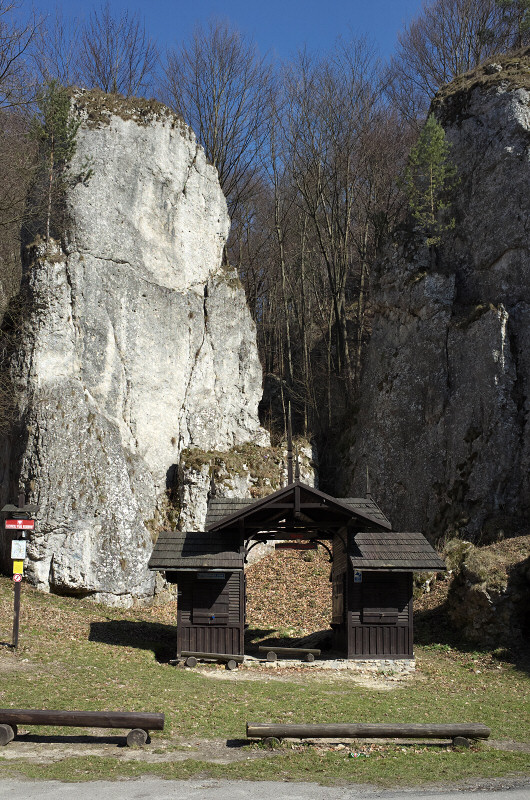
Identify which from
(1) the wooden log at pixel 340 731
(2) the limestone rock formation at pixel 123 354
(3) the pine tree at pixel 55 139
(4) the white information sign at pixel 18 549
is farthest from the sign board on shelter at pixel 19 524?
(3) the pine tree at pixel 55 139

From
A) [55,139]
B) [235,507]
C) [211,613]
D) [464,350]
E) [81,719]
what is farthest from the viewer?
[464,350]

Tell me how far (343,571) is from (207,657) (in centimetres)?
394

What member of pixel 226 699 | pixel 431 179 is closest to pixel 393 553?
pixel 226 699

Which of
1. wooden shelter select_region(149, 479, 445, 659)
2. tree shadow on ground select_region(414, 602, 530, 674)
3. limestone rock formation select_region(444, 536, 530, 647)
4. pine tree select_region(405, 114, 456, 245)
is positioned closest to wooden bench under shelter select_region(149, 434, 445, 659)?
wooden shelter select_region(149, 479, 445, 659)

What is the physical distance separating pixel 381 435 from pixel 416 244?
26.4 ft

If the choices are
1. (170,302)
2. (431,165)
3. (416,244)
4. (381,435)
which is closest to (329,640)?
(381,435)

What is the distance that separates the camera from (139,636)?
1906 cm

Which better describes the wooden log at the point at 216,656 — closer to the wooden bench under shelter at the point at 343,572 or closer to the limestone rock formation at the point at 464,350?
the wooden bench under shelter at the point at 343,572

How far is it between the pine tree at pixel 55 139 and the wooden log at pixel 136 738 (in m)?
20.1

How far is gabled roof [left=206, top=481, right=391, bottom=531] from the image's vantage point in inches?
666

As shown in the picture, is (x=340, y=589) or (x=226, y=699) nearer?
(x=226, y=699)

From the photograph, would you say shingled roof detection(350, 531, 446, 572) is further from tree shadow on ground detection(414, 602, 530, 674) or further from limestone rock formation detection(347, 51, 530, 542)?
limestone rock formation detection(347, 51, 530, 542)

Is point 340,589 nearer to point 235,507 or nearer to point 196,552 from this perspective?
point 235,507

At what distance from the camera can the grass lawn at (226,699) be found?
28.5ft
